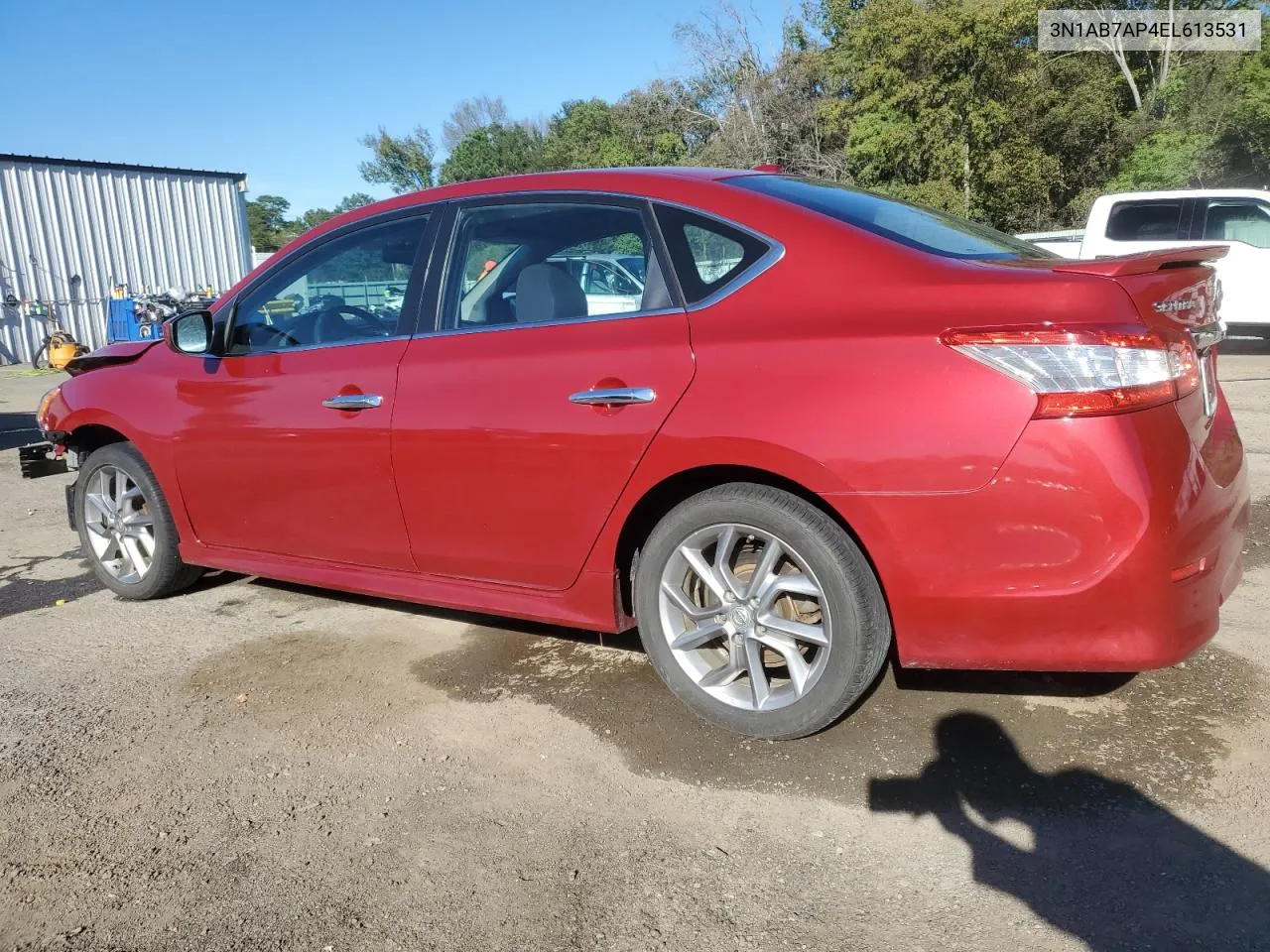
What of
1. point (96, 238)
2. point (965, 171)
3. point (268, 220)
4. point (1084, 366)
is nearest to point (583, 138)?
point (965, 171)

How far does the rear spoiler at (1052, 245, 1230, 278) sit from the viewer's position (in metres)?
2.65

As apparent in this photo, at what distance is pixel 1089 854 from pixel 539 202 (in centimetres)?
262

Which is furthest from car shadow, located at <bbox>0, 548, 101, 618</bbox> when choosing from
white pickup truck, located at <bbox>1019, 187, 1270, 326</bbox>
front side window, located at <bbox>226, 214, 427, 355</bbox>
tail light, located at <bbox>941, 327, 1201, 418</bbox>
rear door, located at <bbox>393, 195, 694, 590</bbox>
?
white pickup truck, located at <bbox>1019, 187, 1270, 326</bbox>

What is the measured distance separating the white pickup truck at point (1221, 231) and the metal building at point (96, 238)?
2033 cm

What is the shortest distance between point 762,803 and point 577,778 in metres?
0.56

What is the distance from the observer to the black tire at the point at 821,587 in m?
2.85

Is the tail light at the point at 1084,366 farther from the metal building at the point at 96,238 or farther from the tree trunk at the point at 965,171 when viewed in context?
the tree trunk at the point at 965,171

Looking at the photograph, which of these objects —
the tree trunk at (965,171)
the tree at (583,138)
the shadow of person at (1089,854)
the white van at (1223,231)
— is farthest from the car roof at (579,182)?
the tree at (583,138)

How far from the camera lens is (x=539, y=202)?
3.58 meters

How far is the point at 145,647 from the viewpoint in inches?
166

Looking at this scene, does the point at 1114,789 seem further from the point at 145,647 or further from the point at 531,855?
the point at 145,647

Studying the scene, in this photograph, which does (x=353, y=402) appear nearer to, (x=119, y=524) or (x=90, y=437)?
(x=119, y=524)

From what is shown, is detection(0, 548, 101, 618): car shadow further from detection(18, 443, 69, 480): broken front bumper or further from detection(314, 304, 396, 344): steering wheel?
detection(314, 304, 396, 344): steering wheel

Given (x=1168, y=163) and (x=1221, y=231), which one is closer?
(x=1221, y=231)
